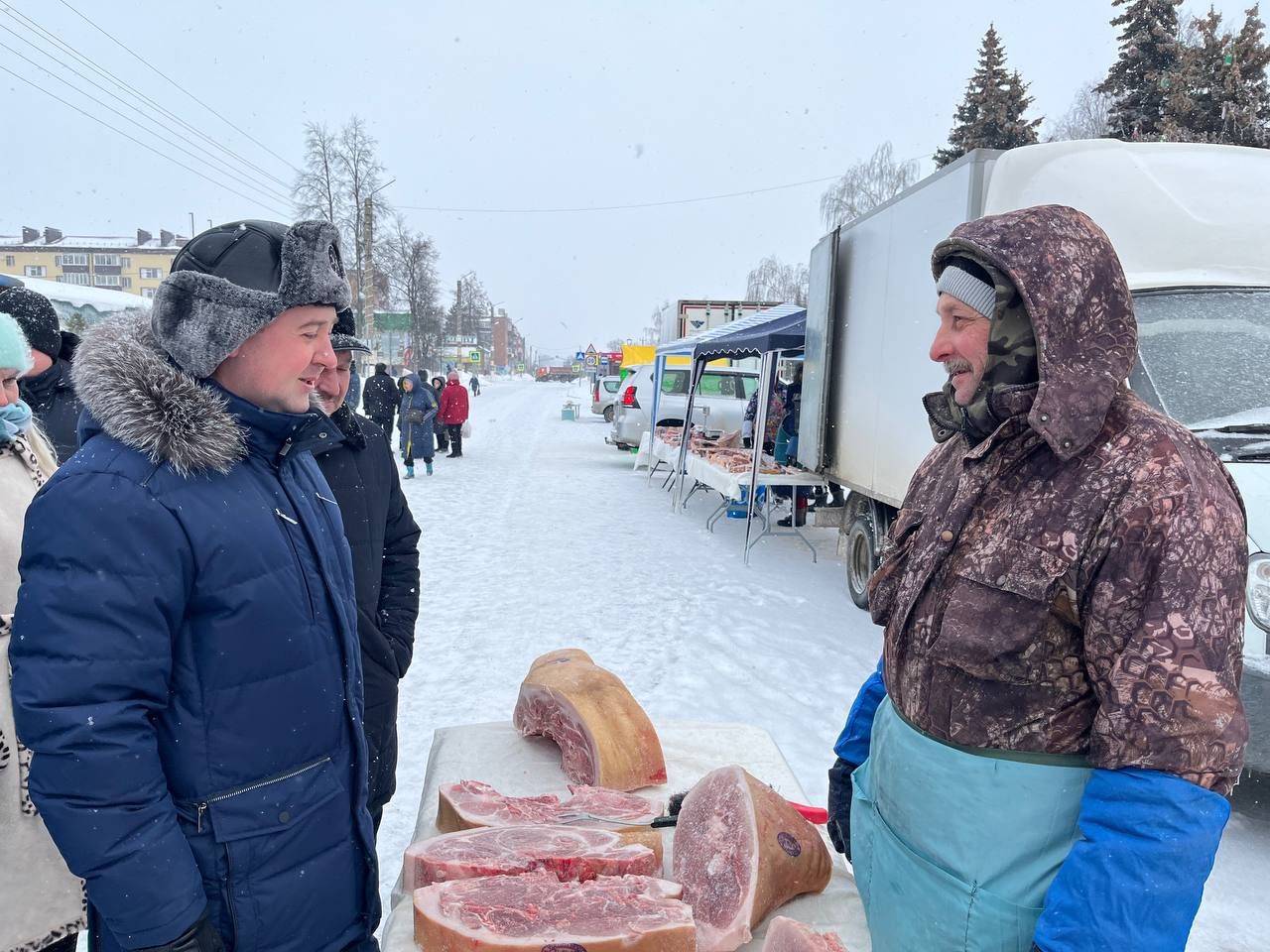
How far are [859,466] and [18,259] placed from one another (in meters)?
103

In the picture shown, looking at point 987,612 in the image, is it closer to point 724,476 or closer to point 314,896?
point 314,896

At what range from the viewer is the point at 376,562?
284 cm

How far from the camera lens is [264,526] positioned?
5.49 feet

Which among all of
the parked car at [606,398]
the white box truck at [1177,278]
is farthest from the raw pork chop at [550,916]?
the parked car at [606,398]

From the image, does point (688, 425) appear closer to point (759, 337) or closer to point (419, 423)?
point (759, 337)

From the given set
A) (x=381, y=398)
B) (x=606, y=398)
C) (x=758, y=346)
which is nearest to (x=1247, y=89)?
(x=606, y=398)

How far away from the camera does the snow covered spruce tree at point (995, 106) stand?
2756 cm

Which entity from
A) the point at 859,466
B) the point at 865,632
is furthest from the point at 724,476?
the point at 865,632

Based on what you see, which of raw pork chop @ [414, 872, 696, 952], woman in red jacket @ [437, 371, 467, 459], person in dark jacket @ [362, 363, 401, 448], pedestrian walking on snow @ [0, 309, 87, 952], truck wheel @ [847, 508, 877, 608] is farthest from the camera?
woman in red jacket @ [437, 371, 467, 459]

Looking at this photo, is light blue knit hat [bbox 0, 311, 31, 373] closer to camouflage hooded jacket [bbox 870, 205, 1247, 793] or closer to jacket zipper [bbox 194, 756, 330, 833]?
jacket zipper [bbox 194, 756, 330, 833]

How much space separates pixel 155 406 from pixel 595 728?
2024mm

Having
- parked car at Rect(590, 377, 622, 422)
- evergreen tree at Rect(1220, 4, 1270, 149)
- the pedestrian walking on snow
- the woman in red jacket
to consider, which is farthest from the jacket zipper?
evergreen tree at Rect(1220, 4, 1270, 149)

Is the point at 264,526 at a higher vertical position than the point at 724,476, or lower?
higher

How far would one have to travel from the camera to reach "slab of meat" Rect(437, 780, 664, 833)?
2.74m
